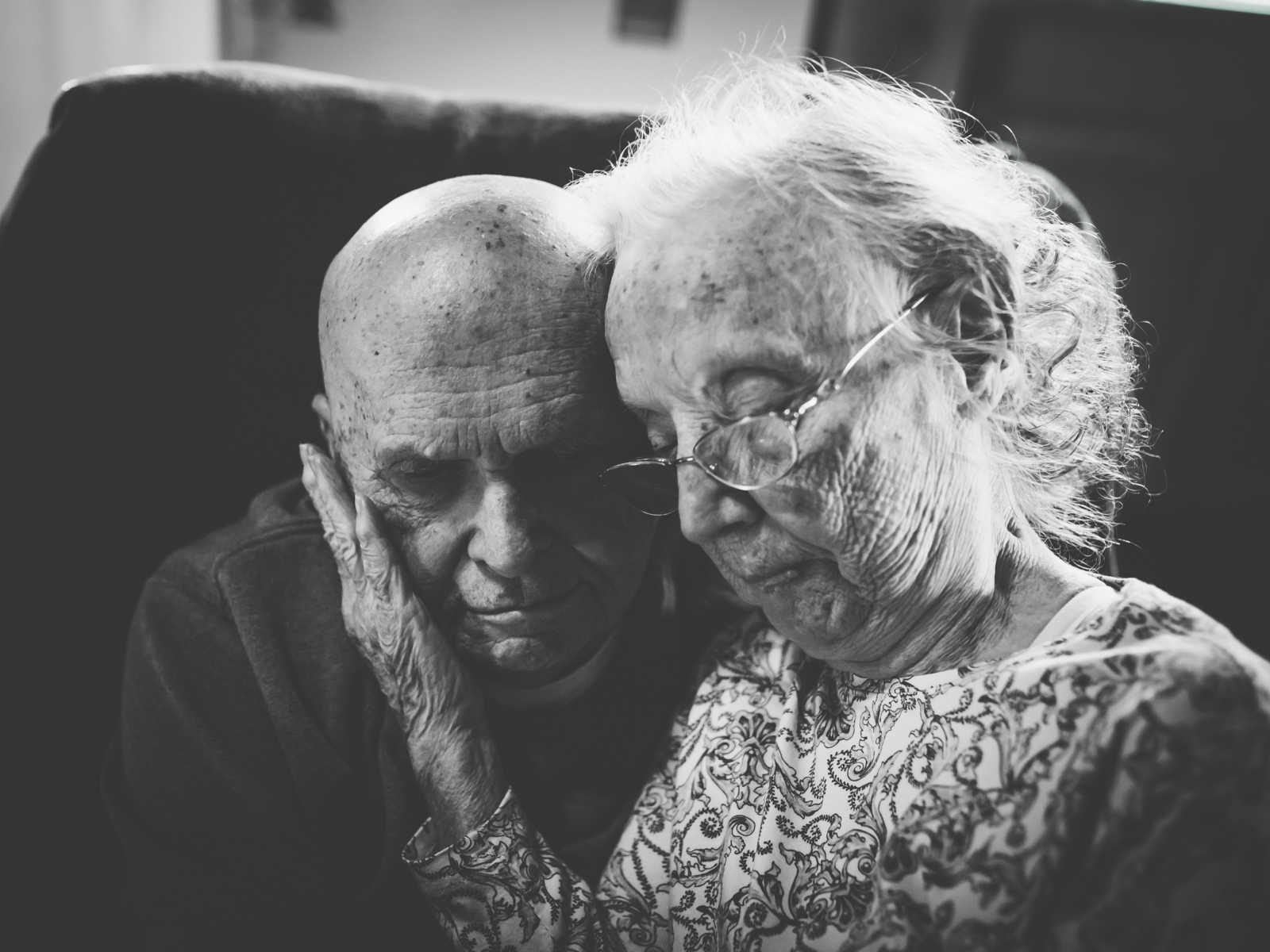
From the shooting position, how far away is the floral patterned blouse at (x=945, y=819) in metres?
0.76

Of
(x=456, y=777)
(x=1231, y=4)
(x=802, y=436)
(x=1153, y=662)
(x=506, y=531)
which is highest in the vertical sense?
(x=1231, y=4)

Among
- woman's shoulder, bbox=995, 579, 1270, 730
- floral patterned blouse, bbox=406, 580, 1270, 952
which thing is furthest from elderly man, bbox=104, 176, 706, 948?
woman's shoulder, bbox=995, 579, 1270, 730

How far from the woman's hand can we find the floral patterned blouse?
5 cm

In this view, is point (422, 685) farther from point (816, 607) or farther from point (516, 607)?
point (816, 607)

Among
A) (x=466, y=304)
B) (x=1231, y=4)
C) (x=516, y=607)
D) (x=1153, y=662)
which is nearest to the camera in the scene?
(x=1153, y=662)

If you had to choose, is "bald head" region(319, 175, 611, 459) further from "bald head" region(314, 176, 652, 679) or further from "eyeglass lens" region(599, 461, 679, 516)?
"eyeglass lens" region(599, 461, 679, 516)

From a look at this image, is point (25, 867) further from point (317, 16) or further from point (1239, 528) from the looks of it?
point (1239, 528)

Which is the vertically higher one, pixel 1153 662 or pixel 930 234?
pixel 930 234

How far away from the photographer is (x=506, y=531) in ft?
3.64

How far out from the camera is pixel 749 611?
1.39 metres

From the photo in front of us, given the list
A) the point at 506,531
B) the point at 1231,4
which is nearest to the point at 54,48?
the point at 506,531

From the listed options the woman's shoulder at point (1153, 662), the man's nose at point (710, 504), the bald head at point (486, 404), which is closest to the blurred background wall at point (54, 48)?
the bald head at point (486, 404)

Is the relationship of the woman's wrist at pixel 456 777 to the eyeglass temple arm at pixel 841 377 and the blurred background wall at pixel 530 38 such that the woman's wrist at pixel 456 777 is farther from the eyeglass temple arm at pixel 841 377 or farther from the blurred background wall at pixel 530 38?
the blurred background wall at pixel 530 38

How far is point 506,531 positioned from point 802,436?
403 mm
